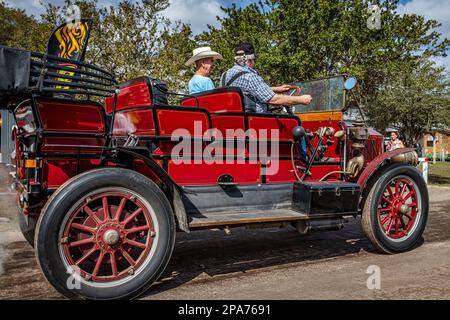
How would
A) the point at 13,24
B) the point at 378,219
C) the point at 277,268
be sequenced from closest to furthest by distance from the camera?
the point at 277,268, the point at 378,219, the point at 13,24

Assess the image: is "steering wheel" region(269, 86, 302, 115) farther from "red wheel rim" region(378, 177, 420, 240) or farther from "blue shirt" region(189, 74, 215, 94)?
"red wheel rim" region(378, 177, 420, 240)

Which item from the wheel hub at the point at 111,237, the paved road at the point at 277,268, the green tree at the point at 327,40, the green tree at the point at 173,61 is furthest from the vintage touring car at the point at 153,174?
the green tree at the point at 327,40

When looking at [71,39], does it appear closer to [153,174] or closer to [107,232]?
[153,174]

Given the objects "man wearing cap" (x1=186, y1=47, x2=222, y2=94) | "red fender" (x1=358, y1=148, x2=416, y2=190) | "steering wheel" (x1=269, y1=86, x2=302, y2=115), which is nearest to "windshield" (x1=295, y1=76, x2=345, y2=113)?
"steering wheel" (x1=269, y1=86, x2=302, y2=115)

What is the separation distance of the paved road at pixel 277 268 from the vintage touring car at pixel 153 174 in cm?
34

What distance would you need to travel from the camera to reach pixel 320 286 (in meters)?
3.48

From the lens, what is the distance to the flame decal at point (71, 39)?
3.66m

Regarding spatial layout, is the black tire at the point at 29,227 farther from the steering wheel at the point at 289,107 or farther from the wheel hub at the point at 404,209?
the wheel hub at the point at 404,209

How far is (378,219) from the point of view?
4.36 metres

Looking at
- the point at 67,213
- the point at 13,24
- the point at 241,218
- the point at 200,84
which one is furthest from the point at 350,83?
the point at 13,24

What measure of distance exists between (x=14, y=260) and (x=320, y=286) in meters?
2.97

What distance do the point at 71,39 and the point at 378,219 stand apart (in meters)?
3.37

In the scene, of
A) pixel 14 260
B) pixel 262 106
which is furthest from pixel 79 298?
pixel 262 106

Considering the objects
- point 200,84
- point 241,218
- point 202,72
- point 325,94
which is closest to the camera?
point 241,218
